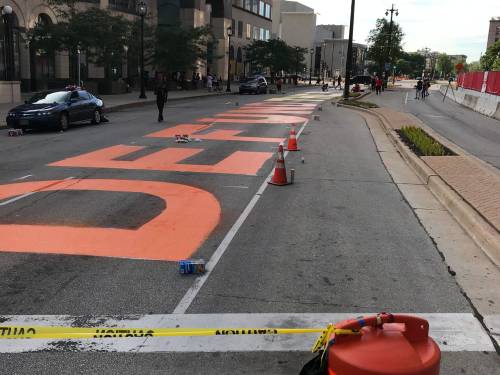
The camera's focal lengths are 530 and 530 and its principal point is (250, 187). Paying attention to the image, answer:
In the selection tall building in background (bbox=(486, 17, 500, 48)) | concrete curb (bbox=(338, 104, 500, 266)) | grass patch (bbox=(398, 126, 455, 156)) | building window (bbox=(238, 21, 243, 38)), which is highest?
tall building in background (bbox=(486, 17, 500, 48))

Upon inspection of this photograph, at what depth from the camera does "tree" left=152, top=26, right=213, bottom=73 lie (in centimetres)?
4516

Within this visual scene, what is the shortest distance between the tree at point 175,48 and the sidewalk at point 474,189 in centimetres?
3419

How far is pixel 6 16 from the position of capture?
25.0m

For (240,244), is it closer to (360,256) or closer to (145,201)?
(360,256)

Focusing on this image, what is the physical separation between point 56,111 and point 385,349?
60.4 feet

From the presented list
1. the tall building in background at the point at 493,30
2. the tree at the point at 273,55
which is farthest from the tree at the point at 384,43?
the tall building in background at the point at 493,30

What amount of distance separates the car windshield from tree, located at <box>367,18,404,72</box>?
64327 mm

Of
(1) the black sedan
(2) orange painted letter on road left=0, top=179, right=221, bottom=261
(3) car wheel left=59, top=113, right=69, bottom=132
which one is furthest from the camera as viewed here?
(3) car wheel left=59, top=113, right=69, bottom=132

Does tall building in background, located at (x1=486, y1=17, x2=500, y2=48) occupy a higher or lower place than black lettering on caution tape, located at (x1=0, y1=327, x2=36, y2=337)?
higher

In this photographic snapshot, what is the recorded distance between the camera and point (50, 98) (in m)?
20.0

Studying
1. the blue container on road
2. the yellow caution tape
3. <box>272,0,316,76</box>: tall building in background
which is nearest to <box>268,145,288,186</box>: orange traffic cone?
the blue container on road

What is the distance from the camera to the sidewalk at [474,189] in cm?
701

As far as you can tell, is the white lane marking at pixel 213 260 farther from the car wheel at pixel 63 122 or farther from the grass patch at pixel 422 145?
the car wheel at pixel 63 122

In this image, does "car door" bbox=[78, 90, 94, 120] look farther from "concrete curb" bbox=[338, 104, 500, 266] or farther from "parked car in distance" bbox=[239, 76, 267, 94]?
"parked car in distance" bbox=[239, 76, 267, 94]
